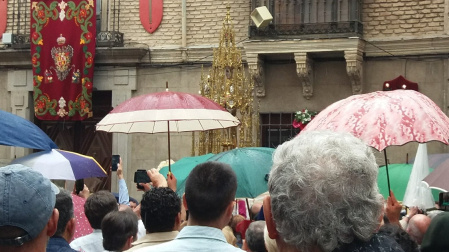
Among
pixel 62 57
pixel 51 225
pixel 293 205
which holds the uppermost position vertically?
pixel 62 57

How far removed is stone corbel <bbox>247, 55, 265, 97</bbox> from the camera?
17.1 metres

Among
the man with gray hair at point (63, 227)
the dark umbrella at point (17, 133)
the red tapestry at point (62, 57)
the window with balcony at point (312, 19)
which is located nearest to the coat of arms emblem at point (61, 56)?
the red tapestry at point (62, 57)

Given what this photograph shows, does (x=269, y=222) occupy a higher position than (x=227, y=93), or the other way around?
(x=227, y=93)

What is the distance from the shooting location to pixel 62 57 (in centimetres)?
1872

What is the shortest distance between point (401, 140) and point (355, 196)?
3.31 m

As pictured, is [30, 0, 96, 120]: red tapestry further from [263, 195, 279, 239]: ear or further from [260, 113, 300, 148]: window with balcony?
[263, 195, 279, 239]: ear

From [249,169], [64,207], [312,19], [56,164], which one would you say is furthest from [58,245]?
[312,19]

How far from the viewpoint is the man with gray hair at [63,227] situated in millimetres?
4297

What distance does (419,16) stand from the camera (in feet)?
54.2

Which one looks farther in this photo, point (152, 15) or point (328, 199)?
point (152, 15)

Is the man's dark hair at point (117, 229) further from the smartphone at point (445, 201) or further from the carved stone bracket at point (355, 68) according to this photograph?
the carved stone bracket at point (355, 68)

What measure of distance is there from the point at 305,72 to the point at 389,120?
36.0 feet

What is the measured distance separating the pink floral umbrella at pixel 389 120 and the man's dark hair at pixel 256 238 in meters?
0.79

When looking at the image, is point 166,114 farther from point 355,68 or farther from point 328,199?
point 355,68
